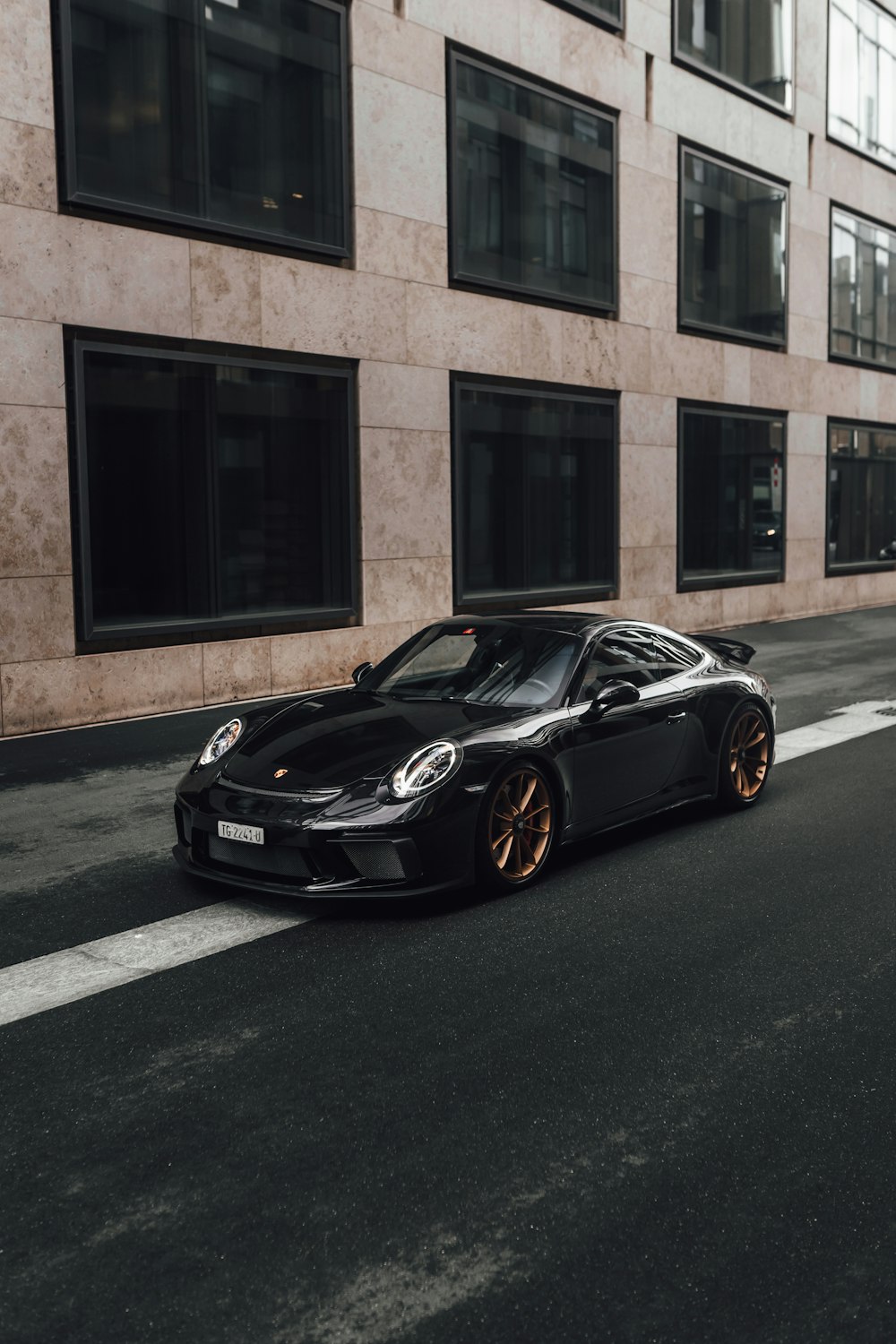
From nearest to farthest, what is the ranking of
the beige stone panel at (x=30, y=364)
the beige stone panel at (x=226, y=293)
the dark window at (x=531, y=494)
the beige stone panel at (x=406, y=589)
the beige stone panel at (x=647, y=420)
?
the beige stone panel at (x=30, y=364) < the beige stone panel at (x=226, y=293) < the beige stone panel at (x=406, y=589) < the dark window at (x=531, y=494) < the beige stone panel at (x=647, y=420)

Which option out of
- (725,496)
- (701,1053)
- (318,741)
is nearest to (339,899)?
(318,741)

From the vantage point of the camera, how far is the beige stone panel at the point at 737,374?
838 inches

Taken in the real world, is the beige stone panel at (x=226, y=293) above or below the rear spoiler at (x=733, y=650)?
above

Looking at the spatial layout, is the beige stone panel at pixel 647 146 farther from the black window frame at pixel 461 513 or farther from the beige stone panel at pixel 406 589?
the beige stone panel at pixel 406 589

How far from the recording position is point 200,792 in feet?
20.9

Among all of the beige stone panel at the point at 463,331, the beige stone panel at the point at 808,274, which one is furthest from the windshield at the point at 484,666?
the beige stone panel at the point at 808,274

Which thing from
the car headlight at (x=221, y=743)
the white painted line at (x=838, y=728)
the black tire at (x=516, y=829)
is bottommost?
the white painted line at (x=838, y=728)

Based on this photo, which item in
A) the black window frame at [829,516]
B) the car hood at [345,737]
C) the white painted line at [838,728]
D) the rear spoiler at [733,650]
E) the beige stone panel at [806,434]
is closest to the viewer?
the car hood at [345,737]

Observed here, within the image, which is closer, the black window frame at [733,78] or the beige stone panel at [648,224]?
the beige stone panel at [648,224]

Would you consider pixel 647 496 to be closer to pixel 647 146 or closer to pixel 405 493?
pixel 647 146

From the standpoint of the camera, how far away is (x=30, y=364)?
38.1ft

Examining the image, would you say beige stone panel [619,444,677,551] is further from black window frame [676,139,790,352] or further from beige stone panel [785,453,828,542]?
beige stone panel [785,453,828,542]

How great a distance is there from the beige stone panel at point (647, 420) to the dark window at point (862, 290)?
626 centimetres

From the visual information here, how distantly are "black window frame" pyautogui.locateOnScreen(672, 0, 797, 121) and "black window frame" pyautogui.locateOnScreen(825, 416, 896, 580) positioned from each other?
5.49 metres
